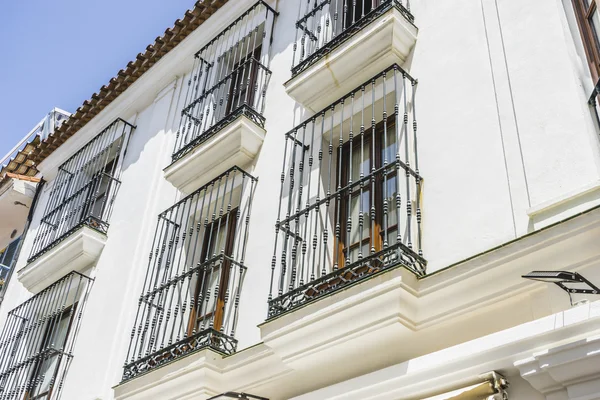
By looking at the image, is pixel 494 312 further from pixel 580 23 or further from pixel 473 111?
pixel 580 23

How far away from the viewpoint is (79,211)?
10375 millimetres

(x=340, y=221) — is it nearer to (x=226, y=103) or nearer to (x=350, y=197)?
(x=350, y=197)

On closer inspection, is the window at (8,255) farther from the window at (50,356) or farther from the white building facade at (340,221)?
the window at (50,356)

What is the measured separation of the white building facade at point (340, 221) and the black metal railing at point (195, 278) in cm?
4

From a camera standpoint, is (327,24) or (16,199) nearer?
(327,24)

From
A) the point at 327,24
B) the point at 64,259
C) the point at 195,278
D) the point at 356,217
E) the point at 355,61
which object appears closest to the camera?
the point at 356,217

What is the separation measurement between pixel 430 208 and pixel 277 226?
1.50 metres

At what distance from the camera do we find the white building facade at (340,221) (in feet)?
14.3

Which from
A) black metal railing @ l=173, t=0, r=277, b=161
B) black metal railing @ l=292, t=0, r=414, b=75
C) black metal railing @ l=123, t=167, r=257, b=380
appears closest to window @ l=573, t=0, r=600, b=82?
black metal railing @ l=292, t=0, r=414, b=75

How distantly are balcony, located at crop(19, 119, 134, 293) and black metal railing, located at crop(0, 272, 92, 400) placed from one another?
1.08ft

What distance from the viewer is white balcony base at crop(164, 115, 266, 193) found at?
7.62 metres

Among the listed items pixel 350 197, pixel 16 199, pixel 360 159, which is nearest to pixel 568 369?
pixel 350 197

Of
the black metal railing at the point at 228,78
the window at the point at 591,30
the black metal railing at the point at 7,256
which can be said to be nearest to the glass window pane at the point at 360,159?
the black metal railing at the point at 228,78

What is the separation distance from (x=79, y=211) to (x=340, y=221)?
5559 mm
